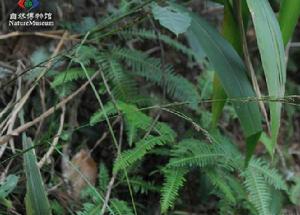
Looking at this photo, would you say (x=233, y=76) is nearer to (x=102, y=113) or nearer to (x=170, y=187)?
(x=170, y=187)

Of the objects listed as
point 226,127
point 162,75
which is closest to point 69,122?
point 162,75

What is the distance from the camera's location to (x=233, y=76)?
1222 millimetres

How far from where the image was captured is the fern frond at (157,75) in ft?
5.57

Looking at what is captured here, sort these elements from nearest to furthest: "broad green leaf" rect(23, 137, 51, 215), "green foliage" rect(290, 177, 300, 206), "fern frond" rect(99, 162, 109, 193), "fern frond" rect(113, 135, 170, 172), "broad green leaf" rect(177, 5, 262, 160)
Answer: "broad green leaf" rect(23, 137, 51, 215) < "broad green leaf" rect(177, 5, 262, 160) < "fern frond" rect(113, 135, 170, 172) < "fern frond" rect(99, 162, 109, 193) < "green foliage" rect(290, 177, 300, 206)

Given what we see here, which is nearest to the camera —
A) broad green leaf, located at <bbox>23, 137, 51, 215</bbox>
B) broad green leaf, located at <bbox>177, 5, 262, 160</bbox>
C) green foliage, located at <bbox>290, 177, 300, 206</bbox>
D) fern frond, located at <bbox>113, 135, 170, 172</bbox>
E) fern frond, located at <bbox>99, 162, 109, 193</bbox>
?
broad green leaf, located at <bbox>23, 137, 51, 215</bbox>

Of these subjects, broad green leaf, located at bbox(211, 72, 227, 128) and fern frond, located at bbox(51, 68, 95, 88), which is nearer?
broad green leaf, located at bbox(211, 72, 227, 128)

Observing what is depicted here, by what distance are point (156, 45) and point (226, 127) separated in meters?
0.48

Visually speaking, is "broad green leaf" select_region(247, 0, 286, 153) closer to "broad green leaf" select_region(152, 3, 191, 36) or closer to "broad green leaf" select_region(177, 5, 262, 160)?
"broad green leaf" select_region(177, 5, 262, 160)

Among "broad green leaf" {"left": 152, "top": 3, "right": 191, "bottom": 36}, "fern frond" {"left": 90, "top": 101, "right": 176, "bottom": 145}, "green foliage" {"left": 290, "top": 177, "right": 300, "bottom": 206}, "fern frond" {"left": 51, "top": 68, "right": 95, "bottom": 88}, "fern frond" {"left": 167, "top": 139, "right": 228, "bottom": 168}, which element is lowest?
"green foliage" {"left": 290, "top": 177, "right": 300, "bottom": 206}

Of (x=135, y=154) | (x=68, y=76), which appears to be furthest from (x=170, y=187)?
(x=68, y=76)

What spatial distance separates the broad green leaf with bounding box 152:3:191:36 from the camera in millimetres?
1249

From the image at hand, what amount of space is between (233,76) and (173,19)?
0.79 feet

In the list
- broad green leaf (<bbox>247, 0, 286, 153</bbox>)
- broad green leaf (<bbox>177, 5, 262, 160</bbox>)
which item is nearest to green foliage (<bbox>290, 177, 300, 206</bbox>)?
broad green leaf (<bbox>177, 5, 262, 160</bbox>)

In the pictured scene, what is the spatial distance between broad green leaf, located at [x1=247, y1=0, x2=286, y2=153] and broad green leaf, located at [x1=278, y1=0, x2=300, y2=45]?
0.29 feet
